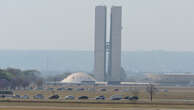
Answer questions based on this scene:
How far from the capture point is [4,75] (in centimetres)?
10362

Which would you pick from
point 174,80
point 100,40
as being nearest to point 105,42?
point 100,40

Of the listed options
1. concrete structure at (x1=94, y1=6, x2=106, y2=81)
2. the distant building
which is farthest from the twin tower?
the distant building

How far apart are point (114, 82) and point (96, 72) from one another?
7882mm

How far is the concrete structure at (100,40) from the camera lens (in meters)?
151

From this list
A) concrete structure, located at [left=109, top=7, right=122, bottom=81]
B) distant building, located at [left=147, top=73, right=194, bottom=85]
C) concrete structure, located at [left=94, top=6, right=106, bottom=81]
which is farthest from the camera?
concrete structure, located at [left=109, top=7, right=122, bottom=81]

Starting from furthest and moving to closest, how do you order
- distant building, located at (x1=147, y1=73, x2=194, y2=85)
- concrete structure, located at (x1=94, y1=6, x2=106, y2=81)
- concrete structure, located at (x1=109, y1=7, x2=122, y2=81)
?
concrete structure, located at (x1=109, y1=7, x2=122, y2=81) < concrete structure, located at (x1=94, y1=6, x2=106, y2=81) < distant building, located at (x1=147, y1=73, x2=194, y2=85)

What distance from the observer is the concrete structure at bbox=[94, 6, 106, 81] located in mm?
150750

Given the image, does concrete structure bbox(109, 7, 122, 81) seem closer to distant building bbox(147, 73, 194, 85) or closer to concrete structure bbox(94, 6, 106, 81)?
concrete structure bbox(94, 6, 106, 81)

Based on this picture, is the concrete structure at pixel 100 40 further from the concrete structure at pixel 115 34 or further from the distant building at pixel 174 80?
the distant building at pixel 174 80

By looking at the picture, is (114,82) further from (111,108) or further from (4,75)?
(111,108)

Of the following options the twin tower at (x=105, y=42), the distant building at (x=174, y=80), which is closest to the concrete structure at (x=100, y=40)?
the twin tower at (x=105, y=42)

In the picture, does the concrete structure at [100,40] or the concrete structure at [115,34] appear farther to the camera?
the concrete structure at [115,34]

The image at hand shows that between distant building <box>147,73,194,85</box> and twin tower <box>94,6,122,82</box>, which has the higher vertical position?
twin tower <box>94,6,122,82</box>

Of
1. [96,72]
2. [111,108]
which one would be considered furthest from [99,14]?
[111,108]
